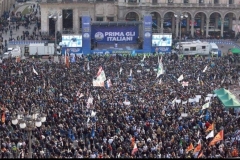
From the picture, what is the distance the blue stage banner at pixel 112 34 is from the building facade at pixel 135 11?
→ 30.4 feet

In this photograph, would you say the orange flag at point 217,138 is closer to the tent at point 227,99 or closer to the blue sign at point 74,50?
the tent at point 227,99

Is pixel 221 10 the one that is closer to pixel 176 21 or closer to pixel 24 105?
pixel 176 21

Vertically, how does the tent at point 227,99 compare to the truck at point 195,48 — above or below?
below

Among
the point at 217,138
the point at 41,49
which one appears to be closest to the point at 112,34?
the point at 41,49

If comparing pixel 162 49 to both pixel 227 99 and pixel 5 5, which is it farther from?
pixel 5 5

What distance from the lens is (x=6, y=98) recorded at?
45.2 m

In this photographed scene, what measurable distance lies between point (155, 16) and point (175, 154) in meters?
58.1

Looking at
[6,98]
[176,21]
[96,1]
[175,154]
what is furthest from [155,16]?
[175,154]

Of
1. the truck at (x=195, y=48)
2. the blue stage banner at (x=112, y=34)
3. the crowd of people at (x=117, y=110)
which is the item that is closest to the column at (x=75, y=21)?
the blue stage banner at (x=112, y=34)

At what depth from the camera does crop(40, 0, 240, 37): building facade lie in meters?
85.4

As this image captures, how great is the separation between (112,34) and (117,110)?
3570cm

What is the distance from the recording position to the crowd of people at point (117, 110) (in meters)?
33.8

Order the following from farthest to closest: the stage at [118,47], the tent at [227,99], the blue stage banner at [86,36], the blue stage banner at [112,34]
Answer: the blue stage banner at [112,34], the stage at [118,47], the blue stage banner at [86,36], the tent at [227,99]

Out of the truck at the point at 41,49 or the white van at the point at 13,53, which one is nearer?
the white van at the point at 13,53
